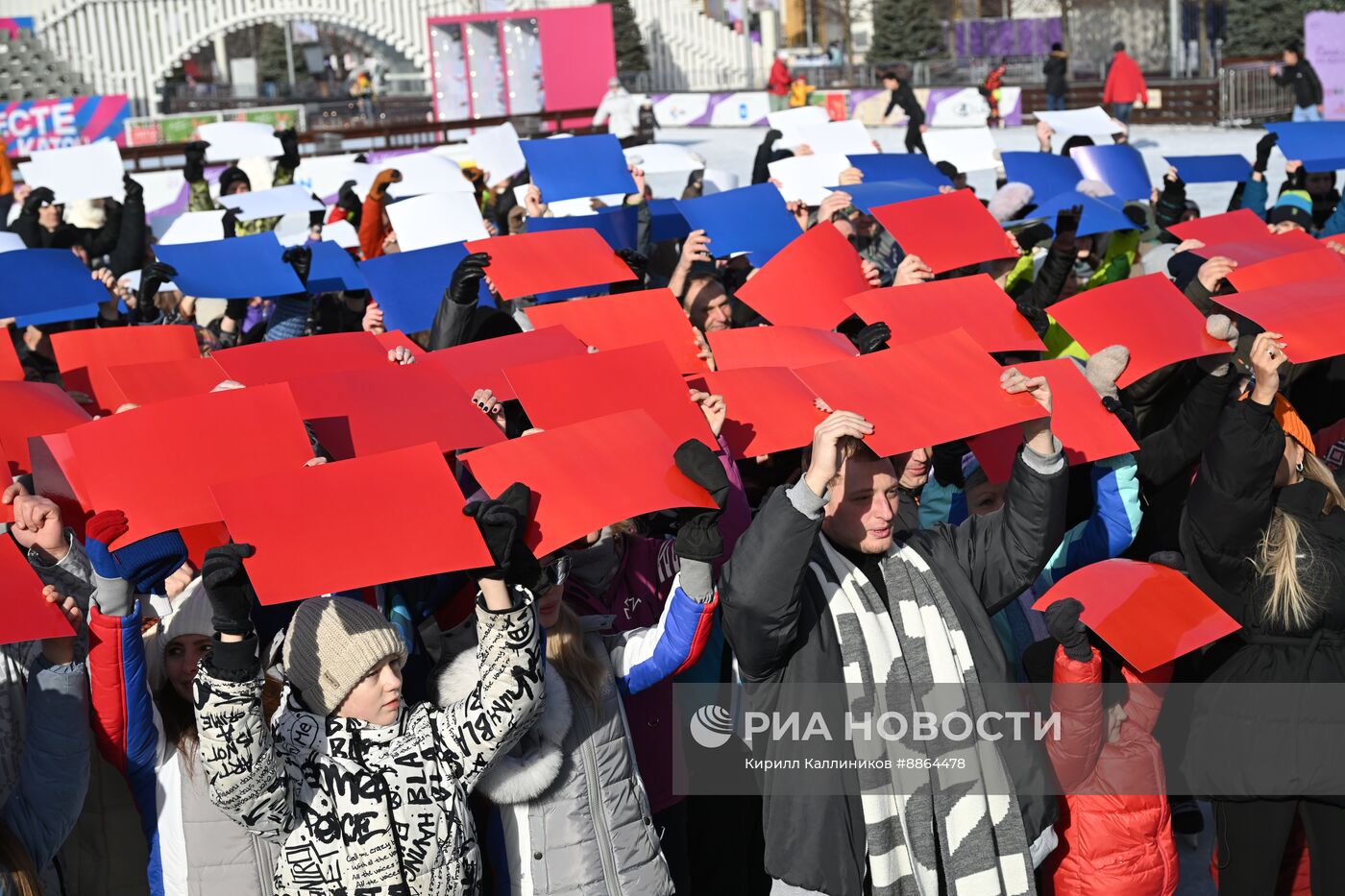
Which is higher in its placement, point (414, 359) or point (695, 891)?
point (414, 359)

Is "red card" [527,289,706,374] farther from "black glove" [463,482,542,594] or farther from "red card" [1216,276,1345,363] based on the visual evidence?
"black glove" [463,482,542,594]

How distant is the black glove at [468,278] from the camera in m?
5.21

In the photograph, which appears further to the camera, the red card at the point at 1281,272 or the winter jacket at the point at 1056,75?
the winter jacket at the point at 1056,75

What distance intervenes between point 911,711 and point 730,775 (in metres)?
0.82

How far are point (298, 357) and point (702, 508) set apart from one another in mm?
1648

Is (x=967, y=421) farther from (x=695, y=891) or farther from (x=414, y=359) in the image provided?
(x=414, y=359)

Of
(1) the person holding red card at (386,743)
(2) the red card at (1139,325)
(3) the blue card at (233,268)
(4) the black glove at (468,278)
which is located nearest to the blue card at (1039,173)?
(2) the red card at (1139,325)

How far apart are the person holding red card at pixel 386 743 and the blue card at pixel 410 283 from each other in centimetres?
291

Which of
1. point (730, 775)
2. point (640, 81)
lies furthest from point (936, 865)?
point (640, 81)

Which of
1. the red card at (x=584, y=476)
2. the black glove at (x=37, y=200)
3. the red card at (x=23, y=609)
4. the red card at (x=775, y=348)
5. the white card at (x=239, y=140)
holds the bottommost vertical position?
the red card at (x=23, y=609)

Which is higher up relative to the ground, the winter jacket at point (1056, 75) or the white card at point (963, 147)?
the winter jacket at point (1056, 75)

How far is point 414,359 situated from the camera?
477 centimetres

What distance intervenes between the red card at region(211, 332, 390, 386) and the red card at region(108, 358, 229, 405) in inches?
2.7

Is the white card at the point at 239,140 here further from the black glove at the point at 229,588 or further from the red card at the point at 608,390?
the black glove at the point at 229,588
